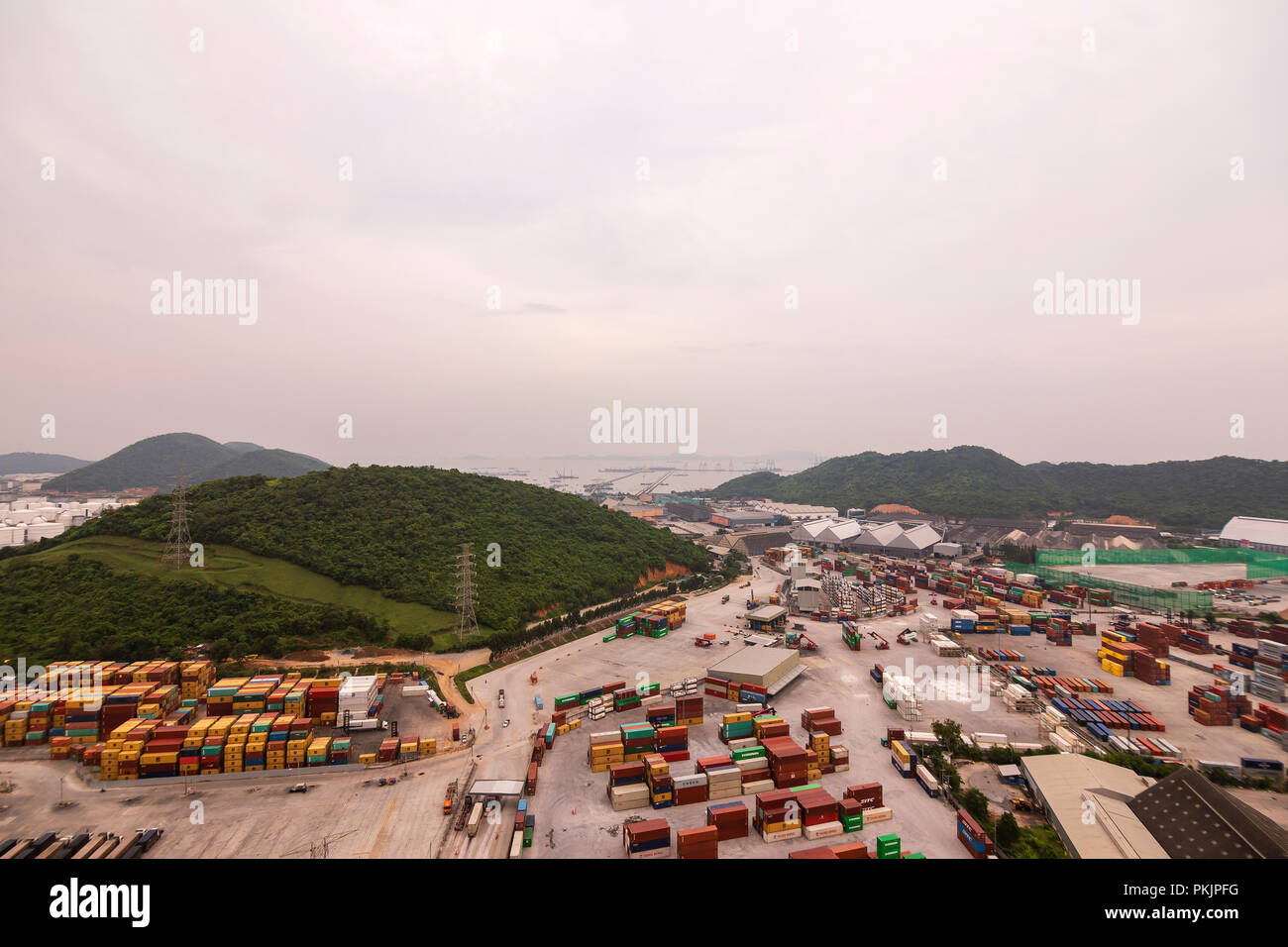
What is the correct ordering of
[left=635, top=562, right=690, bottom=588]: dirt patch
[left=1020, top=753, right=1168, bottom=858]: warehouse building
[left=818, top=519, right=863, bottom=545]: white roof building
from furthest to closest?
[left=818, top=519, right=863, bottom=545]: white roof building
[left=635, top=562, right=690, bottom=588]: dirt patch
[left=1020, top=753, right=1168, bottom=858]: warehouse building

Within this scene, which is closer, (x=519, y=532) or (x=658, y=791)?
(x=658, y=791)

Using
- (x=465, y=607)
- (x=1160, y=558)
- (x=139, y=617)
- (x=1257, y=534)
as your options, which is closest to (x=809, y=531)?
(x=1160, y=558)

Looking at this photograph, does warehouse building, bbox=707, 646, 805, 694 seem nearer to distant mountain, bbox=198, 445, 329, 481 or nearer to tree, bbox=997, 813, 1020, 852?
tree, bbox=997, 813, 1020, 852

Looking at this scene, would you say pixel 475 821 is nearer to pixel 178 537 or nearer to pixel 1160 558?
pixel 178 537

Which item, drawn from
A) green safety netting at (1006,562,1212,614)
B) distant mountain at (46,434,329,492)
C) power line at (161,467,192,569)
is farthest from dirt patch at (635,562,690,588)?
distant mountain at (46,434,329,492)
